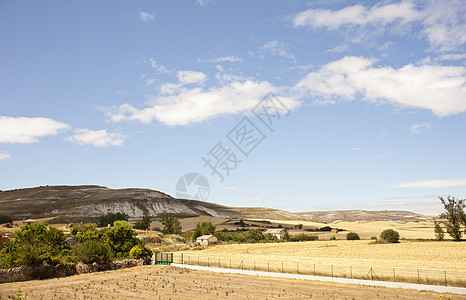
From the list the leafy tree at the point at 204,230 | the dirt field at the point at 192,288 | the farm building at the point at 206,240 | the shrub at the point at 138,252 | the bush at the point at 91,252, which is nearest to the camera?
the dirt field at the point at 192,288

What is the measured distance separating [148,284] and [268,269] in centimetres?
1700

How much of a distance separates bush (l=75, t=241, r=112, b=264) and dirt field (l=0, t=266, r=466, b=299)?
239 inches

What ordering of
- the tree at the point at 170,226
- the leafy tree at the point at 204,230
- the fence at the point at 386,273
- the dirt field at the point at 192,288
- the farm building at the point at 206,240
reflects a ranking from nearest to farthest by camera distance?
1. the dirt field at the point at 192,288
2. the fence at the point at 386,273
3. the farm building at the point at 206,240
4. the leafy tree at the point at 204,230
5. the tree at the point at 170,226

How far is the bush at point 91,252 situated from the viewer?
177 ft

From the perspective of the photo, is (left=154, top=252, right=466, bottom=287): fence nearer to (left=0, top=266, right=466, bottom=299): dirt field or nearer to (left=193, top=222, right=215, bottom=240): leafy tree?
(left=0, top=266, right=466, bottom=299): dirt field

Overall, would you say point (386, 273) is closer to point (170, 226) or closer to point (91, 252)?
point (91, 252)

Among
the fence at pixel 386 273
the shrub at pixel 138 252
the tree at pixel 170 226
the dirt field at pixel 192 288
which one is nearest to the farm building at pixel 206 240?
the tree at pixel 170 226

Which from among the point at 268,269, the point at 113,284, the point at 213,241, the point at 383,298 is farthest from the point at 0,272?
the point at 213,241

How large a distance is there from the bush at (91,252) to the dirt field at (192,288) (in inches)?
239

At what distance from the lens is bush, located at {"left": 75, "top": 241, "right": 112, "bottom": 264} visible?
53812 mm

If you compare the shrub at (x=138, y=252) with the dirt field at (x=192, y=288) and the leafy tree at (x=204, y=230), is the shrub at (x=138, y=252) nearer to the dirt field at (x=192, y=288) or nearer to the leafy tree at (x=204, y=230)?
the dirt field at (x=192, y=288)

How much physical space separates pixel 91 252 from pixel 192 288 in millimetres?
24820

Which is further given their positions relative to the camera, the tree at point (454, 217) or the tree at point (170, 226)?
the tree at point (170, 226)

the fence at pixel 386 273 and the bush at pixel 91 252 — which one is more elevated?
the bush at pixel 91 252
